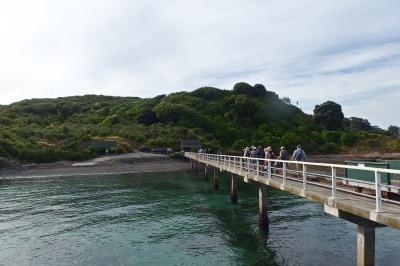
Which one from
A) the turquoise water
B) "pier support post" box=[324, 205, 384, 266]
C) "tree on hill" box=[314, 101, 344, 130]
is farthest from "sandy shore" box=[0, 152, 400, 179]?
"tree on hill" box=[314, 101, 344, 130]

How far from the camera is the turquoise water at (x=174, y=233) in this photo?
59.9 feet

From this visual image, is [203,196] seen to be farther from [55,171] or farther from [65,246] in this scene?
[55,171]

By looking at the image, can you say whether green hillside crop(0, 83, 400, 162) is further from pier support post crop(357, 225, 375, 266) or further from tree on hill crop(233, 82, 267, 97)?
pier support post crop(357, 225, 375, 266)

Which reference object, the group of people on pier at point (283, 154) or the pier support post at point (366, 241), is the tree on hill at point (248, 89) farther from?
the pier support post at point (366, 241)

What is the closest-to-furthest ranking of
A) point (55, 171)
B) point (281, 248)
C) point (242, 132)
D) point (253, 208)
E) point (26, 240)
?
point (281, 248) < point (26, 240) < point (253, 208) < point (55, 171) < point (242, 132)

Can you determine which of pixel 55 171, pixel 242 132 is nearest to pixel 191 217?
pixel 55 171

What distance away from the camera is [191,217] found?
27.9 metres

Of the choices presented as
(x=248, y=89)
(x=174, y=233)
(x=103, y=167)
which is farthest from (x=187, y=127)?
(x=174, y=233)

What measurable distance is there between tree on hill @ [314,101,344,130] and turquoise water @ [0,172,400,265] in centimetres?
12713

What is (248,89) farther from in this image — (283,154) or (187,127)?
(283,154)

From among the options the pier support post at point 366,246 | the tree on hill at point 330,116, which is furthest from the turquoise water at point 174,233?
the tree on hill at point 330,116

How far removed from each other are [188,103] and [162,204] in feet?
392

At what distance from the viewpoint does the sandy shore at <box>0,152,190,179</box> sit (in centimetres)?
6819

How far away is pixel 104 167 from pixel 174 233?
54.7 m
